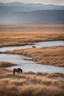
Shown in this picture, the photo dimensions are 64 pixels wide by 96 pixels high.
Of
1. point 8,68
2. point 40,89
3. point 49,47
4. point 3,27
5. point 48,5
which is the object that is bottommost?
point 40,89

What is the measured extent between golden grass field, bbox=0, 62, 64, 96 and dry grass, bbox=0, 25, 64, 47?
0.42 m

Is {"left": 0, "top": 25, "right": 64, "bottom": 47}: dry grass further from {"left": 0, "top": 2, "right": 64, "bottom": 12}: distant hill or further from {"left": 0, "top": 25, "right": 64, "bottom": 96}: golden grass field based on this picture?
{"left": 0, "top": 2, "right": 64, "bottom": 12}: distant hill

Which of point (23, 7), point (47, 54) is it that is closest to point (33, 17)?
point (23, 7)

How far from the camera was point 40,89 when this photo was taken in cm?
312

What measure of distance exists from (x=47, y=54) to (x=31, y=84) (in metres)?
0.47

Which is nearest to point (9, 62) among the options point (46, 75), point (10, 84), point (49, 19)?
point (10, 84)

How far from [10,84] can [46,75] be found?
0.47m

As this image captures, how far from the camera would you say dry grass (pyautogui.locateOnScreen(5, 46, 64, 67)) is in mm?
3322

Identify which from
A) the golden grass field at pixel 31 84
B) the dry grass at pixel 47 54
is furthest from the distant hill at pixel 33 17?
the golden grass field at pixel 31 84

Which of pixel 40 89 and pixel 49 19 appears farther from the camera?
pixel 49 19

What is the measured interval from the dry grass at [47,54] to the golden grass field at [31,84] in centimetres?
16

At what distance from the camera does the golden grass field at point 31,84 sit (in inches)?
123

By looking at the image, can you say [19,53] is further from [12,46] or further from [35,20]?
[35,20]

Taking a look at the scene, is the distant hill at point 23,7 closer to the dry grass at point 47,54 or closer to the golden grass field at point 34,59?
the golden grass field at point 34,59
